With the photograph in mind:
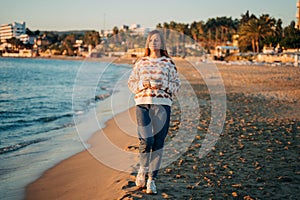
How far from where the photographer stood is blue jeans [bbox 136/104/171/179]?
3795 millimetres

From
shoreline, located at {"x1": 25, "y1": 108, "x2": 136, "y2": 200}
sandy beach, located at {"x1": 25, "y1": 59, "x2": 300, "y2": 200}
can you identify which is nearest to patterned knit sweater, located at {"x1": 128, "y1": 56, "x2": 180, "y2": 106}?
sandy beach, located at {"x1": 25, "y1": 59, "x2": 300, "y2": 200}

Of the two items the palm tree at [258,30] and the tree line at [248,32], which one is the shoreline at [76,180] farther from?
the palm tree at [258,30]

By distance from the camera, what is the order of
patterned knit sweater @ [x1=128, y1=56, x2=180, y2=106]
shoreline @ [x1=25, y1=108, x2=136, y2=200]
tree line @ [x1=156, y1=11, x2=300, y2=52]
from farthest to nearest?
tree line @ [x1=156, y1=11, x2=300, y2=52] < shoreline @ [x1=25, y1=108, x2=136, y2=200] < patterned knit sweater @ [x1=128, y1=56, x2=180, y2=106]

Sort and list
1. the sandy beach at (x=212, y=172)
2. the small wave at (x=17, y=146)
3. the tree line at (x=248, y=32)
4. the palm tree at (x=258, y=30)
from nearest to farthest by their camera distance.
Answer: the sandy beach at (x=212, y=172), the small wave at (x=17, y=146), the tree line at (x=248, y=32), the palm tree at (x=258, y=30)

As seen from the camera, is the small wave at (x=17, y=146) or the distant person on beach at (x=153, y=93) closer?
the distant person on beach at (x=153, y=93)

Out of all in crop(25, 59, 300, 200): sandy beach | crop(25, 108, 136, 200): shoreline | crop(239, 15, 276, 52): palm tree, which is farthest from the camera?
crop(239, 15, 276, 52): palm tree

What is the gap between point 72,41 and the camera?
162 metres

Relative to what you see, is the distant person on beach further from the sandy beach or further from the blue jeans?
the sandy beach

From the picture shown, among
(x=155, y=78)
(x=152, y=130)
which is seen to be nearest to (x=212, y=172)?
(x=152, y=130)

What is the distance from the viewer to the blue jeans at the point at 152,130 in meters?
3.79

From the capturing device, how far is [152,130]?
389 centimetres

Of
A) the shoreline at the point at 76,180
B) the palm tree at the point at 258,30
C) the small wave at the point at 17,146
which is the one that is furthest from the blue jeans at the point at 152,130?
the palm tree at the point at 258,30

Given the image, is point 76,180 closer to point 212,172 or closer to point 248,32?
point 212,172

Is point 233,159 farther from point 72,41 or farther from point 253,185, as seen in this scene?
point 72,41
